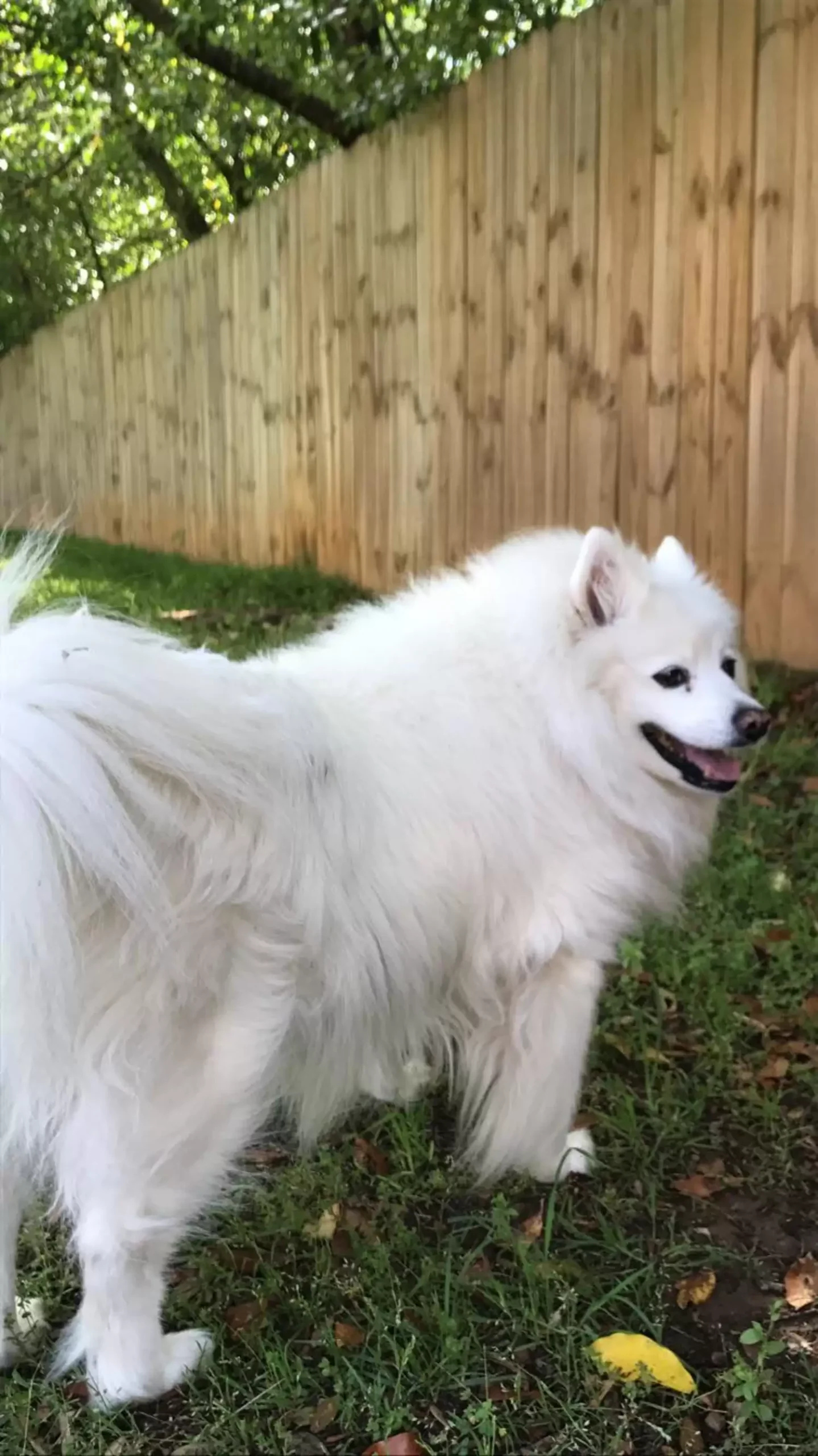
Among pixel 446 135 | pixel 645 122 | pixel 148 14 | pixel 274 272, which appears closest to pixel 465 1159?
pixel 645 122

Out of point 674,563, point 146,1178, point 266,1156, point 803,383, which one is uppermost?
point 803,383

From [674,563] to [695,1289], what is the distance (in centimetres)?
148

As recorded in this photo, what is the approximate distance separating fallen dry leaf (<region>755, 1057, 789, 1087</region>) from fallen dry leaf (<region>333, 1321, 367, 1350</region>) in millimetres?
1147

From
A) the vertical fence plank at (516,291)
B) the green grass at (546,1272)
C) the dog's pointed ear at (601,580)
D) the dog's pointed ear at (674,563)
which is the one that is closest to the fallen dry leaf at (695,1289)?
the green grass at (546,1272)

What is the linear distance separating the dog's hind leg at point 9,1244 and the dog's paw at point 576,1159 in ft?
3.55

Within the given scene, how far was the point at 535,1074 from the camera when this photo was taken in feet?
7.90

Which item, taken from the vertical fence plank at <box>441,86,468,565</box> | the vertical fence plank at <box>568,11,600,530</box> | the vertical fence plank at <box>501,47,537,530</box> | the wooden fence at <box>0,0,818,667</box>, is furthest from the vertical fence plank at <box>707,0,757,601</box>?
the vertical fence plank at <box>441,86,468,565</box>

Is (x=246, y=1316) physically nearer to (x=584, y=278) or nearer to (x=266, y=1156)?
(x=266, y=1156)

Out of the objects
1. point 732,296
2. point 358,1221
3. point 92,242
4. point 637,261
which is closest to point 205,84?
point 637,261

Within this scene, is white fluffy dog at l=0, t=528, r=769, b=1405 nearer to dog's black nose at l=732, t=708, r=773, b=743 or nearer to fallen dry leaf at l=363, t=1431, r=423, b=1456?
dog's black nose at l=732, t=708, r=773, b=743

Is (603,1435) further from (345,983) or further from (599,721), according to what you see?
(599,721)

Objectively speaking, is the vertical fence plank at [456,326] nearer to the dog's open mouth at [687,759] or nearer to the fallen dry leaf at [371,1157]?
the dog's open mouth at [687,759]

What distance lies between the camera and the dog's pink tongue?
7.95 feet

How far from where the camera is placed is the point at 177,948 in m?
1.77
